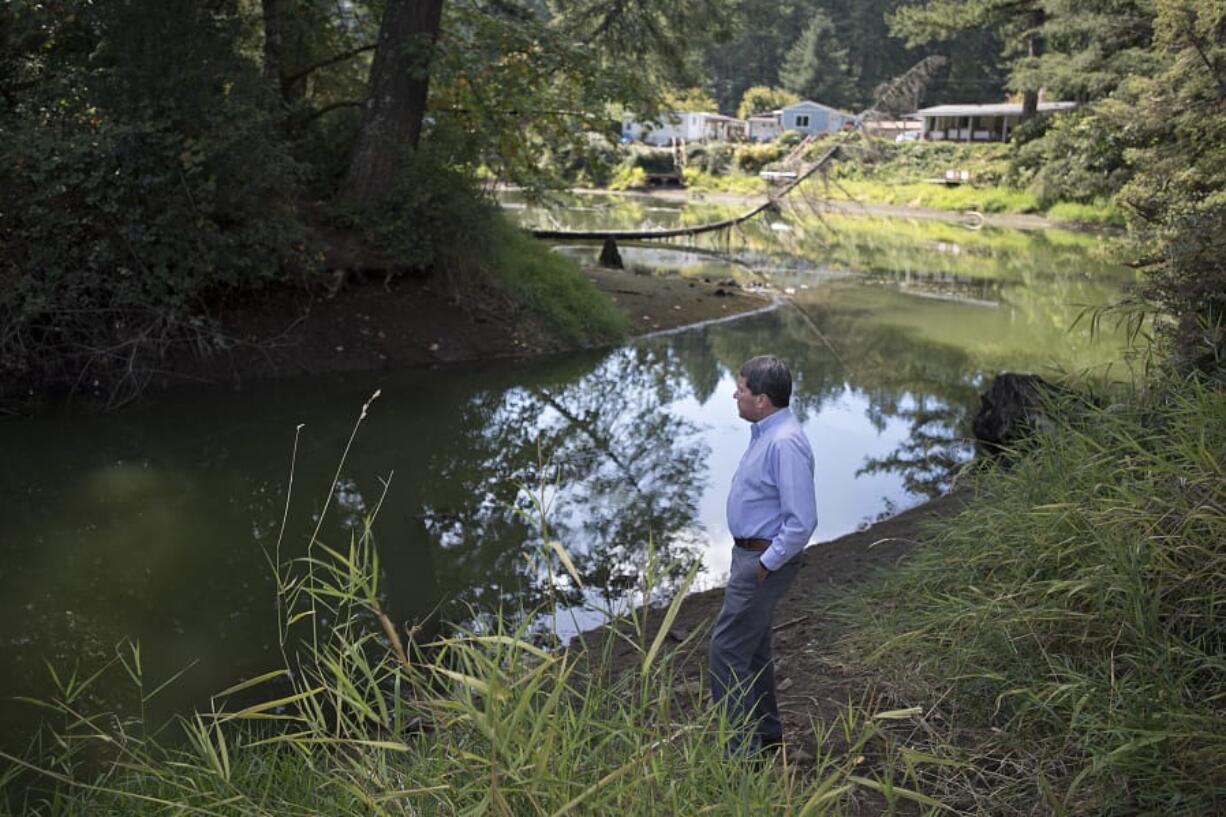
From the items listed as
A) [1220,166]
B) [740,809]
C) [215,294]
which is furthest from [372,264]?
[740,809]

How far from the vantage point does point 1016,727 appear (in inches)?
167

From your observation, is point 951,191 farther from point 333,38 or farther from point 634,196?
point 333,38

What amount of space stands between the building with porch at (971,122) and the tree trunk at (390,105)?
52.3m

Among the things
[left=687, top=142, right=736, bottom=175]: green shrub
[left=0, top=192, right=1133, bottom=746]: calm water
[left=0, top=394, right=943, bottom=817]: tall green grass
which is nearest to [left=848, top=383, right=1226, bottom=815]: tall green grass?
[left=0, top=394, right=943, bottom=817]: tall green grass

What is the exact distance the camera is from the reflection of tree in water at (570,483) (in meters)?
7.55

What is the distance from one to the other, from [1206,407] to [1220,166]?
24.6ft

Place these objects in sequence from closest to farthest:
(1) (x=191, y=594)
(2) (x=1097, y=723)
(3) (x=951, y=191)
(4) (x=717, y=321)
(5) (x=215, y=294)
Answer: (2) (x=1097, y=723) → (1) (x=191, y=594) → (5) (x=215, y=294) → (4) (x=717, y=321) → (3) (x=951, y=191)

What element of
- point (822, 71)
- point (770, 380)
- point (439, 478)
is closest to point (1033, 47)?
point (822, 71)

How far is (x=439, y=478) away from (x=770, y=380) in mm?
5753

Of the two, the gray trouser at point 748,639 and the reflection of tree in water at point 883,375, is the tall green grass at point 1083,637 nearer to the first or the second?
the gray trouser at point 748,639

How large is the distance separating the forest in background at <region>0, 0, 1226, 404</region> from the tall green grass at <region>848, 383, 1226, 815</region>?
1.70 metres

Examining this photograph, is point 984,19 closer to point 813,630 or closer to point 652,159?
point 652,159

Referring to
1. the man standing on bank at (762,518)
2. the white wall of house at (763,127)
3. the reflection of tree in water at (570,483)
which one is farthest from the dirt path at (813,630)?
the white wall of house at (763,127)

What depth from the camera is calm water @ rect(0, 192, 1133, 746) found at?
21.6 feet
